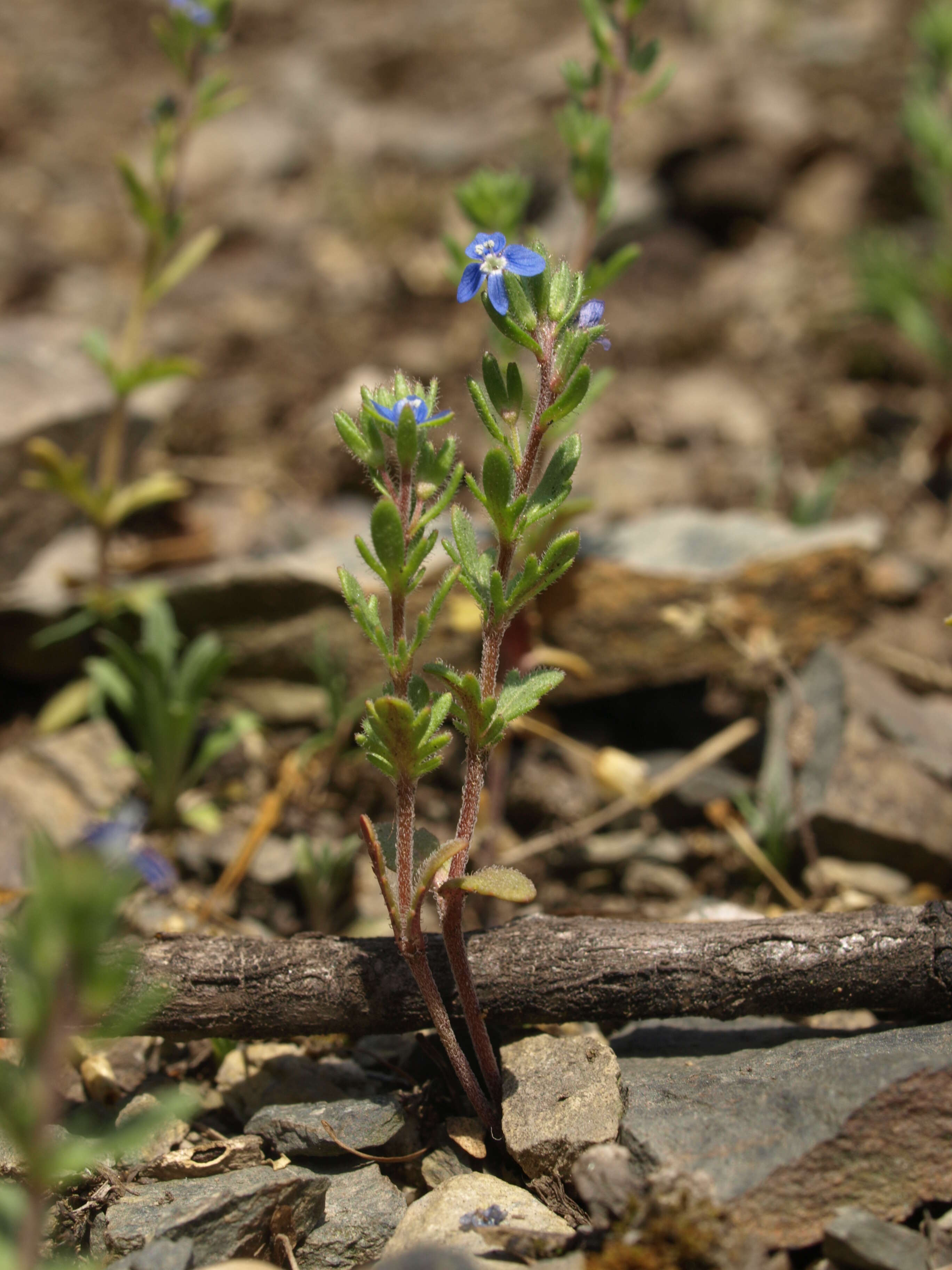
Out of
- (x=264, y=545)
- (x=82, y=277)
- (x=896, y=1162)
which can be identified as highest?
(x=82, y=277)

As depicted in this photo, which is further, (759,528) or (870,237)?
(870,237)

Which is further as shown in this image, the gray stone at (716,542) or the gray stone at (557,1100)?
the gray stone at (716,542)

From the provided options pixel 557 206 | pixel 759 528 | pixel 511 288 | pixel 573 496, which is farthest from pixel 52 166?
pixel 511 288

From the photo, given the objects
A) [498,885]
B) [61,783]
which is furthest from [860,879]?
[61,783]

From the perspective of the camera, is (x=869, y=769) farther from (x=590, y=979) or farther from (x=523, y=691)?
(x=523, y=691)

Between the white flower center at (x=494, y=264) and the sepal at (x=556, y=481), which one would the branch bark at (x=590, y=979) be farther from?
the white flower center at (x=494, y=264)

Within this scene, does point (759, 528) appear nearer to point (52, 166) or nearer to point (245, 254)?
point (245, 254)

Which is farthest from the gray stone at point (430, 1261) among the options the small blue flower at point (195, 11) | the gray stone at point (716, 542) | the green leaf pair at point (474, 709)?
the small blue flower at point (195, 11)

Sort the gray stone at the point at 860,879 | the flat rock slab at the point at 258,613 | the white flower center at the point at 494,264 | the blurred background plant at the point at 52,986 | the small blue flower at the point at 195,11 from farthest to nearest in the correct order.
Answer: the flat rock slab at the point at 258,613, the small blue flower at the point at 195,11, the gray stone at the point at 860,879, the white flower center at the point at 494,264, the blurred background plant at the point at 52,986
